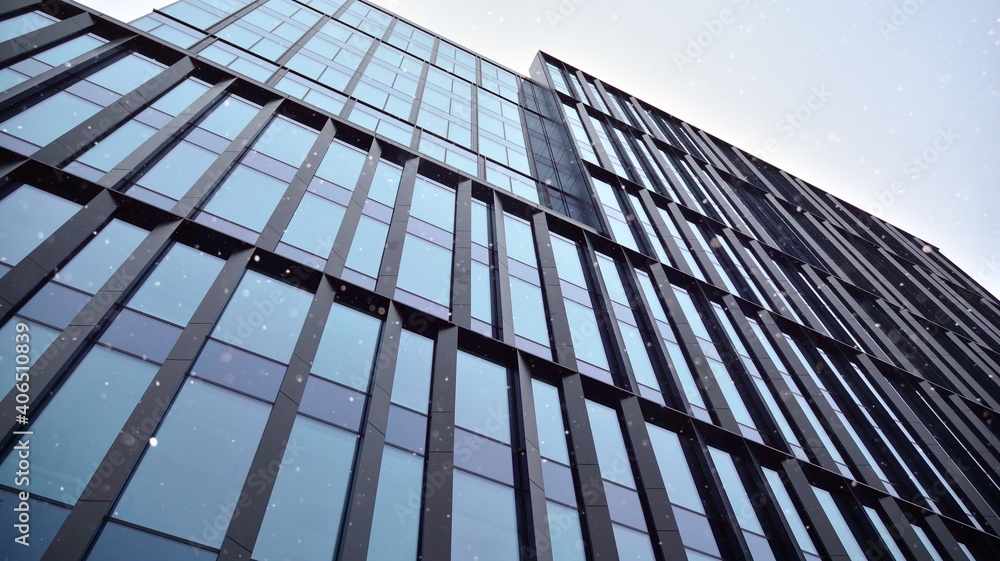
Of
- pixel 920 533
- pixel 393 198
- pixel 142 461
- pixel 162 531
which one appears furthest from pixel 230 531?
pixel 920 533

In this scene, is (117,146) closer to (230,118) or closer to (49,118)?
(49,118)

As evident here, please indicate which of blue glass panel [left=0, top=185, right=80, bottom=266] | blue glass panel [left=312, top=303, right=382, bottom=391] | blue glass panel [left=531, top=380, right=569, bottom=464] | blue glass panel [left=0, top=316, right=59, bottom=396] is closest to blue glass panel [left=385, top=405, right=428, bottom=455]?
blue glass panel [left=312, top=303, right=382, bottom=391]

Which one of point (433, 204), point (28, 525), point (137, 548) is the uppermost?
point (28, 525)

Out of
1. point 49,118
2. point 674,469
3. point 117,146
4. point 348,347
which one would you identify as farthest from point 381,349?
point 49,118

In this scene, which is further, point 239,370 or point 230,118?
point 230,118

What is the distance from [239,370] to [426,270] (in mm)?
5959

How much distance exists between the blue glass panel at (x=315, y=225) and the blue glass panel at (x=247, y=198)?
626mm

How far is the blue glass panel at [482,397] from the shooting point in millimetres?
12055

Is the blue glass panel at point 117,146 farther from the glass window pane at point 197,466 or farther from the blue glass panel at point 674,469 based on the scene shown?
the blue glass panel at point 674,469

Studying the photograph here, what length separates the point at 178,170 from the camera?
13.7m

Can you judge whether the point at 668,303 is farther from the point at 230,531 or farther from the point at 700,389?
the point at 230,531

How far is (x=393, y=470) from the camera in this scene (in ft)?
33.4

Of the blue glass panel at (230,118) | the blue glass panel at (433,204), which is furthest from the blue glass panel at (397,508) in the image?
the blue glass panel at (230,118)

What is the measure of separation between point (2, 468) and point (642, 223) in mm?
21121
